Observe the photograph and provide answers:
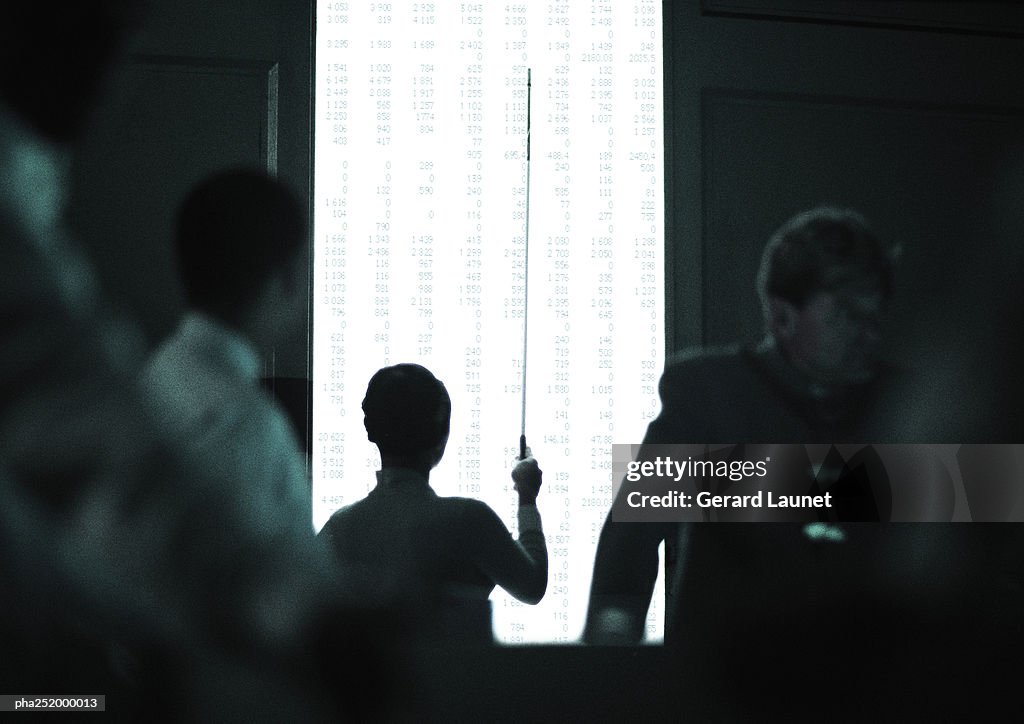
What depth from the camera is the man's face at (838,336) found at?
1.39m

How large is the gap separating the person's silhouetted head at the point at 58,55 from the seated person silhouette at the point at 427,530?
1.84 feet

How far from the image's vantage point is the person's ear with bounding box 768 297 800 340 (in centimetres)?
139

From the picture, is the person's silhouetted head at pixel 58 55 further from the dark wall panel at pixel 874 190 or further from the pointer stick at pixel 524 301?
the dark wall panel at pixel 874 190

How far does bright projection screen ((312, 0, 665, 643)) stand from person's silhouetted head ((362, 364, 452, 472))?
0.6 inches

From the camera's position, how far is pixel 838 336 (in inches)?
55.2

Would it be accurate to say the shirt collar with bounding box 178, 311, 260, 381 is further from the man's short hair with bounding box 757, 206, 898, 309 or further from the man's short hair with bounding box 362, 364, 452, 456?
the man's short hair with bounding box 757, 206, 898, 309

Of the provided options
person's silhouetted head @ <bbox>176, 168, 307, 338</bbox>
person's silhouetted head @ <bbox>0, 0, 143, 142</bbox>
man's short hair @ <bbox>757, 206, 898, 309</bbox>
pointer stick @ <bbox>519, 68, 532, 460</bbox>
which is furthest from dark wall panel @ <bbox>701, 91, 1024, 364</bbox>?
person's silhouetted head @ <bbox>0, 0, 143, 142</bbox>

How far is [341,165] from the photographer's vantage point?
1359 millimetres

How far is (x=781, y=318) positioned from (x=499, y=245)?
1.36 feet

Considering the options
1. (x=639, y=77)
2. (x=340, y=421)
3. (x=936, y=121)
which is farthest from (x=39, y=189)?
(x=936, y=121)

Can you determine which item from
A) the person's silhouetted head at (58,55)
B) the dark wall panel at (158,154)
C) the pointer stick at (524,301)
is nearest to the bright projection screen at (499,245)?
the pointer stick at (524,301)

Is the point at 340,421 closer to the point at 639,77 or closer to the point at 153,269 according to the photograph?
the point at 153,269

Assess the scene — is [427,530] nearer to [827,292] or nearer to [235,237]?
[235,237]

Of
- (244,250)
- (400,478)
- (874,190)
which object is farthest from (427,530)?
(874,190)
